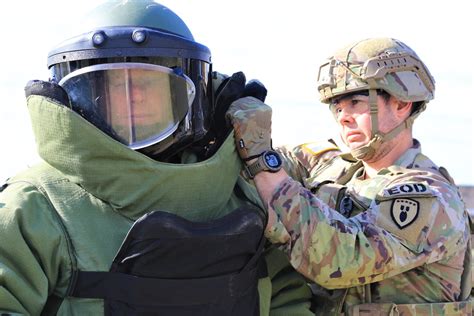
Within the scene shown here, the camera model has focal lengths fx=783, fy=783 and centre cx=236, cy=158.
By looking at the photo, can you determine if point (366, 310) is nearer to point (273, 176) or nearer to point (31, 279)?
point (273, 176)

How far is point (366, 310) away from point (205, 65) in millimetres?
1279

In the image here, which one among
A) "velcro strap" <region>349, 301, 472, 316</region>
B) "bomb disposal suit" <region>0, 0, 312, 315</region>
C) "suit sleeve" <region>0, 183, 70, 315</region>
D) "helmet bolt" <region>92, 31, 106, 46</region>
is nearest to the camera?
"suit sleeve" <region>0, 183, 70, 315</region>

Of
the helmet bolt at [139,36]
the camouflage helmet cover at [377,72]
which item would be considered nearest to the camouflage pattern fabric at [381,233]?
the camouflage helmet cover at [377,72]

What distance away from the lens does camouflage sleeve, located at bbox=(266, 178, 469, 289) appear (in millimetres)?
3031

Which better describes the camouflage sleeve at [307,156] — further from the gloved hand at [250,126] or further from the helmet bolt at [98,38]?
the helmet bolt at [98,38]

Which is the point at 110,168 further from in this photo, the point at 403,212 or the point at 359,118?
the point at 359,118

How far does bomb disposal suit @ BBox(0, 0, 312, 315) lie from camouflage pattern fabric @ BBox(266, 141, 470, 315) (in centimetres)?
17

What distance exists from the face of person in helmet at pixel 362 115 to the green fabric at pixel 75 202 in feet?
3.27

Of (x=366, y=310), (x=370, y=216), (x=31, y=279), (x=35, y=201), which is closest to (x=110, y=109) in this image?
(x=35, y=201)

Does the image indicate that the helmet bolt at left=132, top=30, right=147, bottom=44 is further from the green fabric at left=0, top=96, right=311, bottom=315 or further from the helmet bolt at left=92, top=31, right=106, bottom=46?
the green fabric at left=0, top=96, right=311, bottom=315

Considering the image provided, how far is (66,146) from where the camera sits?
107 inches

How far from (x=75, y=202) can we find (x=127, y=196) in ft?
0.59

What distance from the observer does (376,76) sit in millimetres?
3729

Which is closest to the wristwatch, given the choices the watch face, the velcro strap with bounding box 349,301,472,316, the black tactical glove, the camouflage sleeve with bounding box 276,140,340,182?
the watch face
